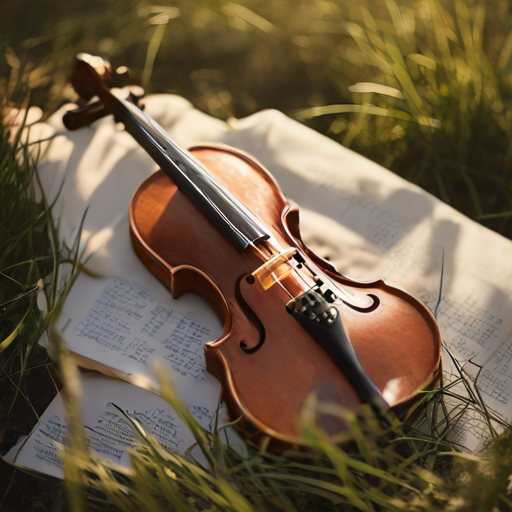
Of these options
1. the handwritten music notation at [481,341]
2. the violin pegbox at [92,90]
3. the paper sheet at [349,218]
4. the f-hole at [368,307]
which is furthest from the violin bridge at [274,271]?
the violin pegbox at [92,90]

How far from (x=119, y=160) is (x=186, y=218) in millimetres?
588

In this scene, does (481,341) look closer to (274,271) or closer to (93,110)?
(274,271)

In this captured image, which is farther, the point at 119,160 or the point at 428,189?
the point at 428,189

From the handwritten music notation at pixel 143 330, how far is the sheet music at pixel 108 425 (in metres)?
0.09

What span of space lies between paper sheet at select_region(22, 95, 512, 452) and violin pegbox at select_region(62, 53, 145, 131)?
14cm

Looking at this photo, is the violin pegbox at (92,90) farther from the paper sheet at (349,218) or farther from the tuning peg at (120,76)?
the paper sheet at (349,218)

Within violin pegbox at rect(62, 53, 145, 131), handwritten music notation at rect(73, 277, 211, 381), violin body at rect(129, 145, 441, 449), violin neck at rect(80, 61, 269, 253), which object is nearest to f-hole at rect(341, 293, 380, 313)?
violin body at rect(129, 145, 441, 449)

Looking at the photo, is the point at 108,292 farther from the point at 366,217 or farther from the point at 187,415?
the point at 366,217

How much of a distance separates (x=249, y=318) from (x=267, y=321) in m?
0.05

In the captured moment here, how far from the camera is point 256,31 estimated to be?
84.0 inches

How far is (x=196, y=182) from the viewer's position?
1.13 meters

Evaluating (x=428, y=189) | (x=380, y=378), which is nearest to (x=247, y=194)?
(x=380, y=378)

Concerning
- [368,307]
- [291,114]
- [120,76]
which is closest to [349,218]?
[368,307]

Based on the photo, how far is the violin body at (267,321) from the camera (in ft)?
2.86
